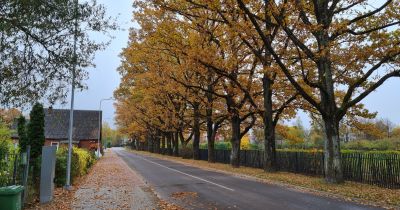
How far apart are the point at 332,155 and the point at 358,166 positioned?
2.08 m

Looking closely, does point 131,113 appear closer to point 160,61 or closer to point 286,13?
point 160,61

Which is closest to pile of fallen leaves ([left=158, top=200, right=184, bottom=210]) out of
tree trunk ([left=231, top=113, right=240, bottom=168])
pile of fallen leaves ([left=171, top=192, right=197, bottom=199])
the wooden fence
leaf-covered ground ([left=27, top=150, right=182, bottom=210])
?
leaf-covered ground ([left=27, top=150, right=182, bottom=210])

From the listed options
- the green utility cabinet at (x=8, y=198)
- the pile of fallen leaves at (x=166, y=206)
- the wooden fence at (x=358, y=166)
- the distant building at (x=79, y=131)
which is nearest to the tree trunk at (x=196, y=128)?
the wooden fence at (x=358, y=166)

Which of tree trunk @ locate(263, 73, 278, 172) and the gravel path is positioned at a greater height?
tree trunk @ locate(263, 73, 278, 172)

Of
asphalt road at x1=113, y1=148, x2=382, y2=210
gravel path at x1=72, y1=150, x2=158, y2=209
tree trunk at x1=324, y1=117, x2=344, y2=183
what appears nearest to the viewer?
asphalt road at x1=113, y1=148, x2=382, y2=210

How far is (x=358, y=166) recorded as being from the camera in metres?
19.6

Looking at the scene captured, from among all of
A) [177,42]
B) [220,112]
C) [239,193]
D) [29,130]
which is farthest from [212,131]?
[239,193]

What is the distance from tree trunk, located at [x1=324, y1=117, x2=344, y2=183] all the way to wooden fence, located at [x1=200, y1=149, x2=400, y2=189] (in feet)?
5.44

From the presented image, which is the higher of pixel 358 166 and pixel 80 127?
pixel 80 127

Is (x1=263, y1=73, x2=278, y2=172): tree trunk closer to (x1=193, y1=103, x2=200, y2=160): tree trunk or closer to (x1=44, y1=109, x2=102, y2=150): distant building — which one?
(x1=193, y1=103, x2=200, y2=160): tree trunk

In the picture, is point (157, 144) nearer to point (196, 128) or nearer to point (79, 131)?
point (79, 131)

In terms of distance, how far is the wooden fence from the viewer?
57.3ft

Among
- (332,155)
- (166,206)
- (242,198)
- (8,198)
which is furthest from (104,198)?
(332,155)

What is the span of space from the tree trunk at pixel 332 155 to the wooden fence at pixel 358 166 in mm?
1659
